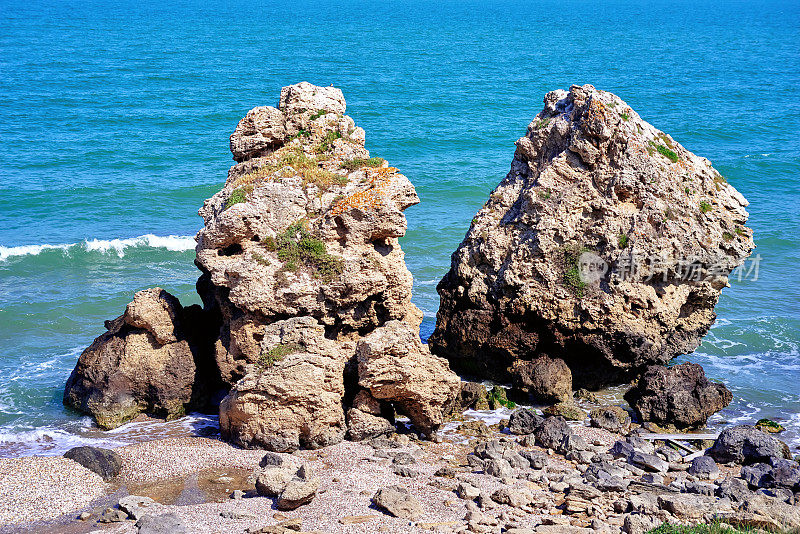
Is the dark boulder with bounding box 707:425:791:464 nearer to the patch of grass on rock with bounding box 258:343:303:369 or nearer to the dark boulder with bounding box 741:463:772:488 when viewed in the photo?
the dark boulder with bounding box 741:463:772:488

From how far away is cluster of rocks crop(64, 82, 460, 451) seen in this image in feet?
44.0

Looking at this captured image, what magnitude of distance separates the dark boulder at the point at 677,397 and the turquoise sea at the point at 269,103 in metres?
1.15

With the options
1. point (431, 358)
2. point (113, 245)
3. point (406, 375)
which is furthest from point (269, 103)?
point (406, 375)

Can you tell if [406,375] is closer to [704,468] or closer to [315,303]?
[315,303]

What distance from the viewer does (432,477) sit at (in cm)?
1226

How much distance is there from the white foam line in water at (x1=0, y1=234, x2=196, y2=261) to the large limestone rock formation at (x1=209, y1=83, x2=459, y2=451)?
472 inches

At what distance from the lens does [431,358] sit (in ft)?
46.3

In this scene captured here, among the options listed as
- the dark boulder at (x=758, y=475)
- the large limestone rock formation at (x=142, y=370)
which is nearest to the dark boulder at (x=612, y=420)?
the dark boulder at (x=758, y=475)

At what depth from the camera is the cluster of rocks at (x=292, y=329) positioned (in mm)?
13414

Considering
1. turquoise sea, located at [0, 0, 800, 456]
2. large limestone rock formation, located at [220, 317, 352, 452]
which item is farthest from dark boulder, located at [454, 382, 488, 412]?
turquoise sea, located at [0, 0, 800, 456]

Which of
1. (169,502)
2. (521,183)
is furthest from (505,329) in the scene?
(169,502)

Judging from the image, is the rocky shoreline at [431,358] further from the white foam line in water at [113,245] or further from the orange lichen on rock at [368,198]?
the white foam line in water at [113,245]

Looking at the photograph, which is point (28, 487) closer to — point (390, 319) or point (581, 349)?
point (390, 319)

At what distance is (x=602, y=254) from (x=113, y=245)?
17.4 meters
